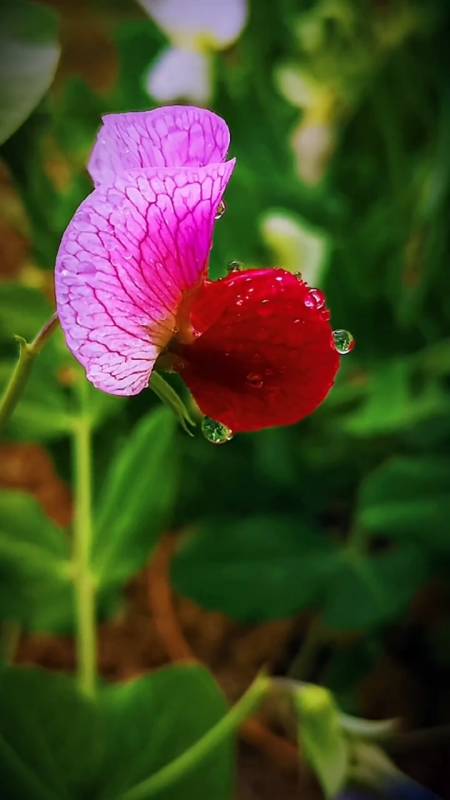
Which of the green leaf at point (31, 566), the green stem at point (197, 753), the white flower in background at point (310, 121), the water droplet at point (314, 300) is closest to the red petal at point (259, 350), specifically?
the water droplet at point (314, 300)

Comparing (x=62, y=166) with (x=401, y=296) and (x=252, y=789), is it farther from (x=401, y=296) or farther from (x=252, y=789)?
(x=252, y=789)

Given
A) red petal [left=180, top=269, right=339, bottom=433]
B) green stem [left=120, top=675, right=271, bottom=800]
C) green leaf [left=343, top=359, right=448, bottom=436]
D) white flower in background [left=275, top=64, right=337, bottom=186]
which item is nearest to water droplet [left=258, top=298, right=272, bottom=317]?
red petal [left=180, top=269, right=339, bottom=433]

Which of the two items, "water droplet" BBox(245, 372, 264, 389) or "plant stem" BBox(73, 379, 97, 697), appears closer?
"water droplet" BBox(245, 372, 264, 389)

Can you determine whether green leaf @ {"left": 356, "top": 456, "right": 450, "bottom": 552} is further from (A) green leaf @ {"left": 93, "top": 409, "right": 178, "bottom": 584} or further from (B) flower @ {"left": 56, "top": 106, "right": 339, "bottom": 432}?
(B) flower @ {"left": 56, "top": 106, "right": 339, "bottom": 432}

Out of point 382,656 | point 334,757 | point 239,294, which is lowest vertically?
point 382,656

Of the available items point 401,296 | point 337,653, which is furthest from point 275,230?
point 337,653

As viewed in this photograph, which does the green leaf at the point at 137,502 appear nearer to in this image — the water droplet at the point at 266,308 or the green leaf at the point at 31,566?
the green leaf at the point at 31,566
